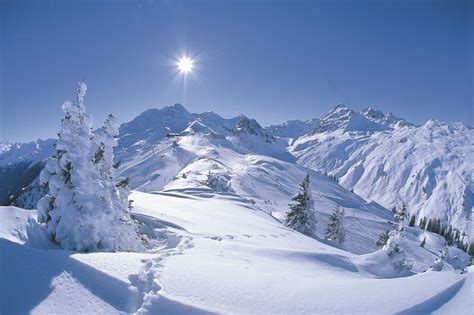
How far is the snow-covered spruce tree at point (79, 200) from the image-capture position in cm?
891

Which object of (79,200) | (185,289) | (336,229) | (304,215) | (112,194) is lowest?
(336,229)

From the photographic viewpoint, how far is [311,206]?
37906 mm

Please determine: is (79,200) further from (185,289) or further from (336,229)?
(336,229)

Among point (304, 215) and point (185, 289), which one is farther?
point (304, 215)

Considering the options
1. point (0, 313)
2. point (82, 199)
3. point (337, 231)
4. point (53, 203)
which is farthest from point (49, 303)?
point (337, 231)

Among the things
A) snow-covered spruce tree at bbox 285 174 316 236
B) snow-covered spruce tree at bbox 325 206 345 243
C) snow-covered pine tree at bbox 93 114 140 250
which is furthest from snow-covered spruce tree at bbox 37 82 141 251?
snow-covered spruce tree at bbox 325 206 345 243

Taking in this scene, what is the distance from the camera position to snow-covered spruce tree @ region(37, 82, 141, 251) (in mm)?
8914

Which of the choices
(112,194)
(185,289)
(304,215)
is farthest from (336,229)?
(185,289)

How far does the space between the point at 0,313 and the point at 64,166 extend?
524 centimetres

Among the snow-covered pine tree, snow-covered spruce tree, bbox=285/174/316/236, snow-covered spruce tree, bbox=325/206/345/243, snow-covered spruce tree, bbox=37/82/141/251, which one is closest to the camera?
snow-covered spruce tree, bbox=37/82/141/251

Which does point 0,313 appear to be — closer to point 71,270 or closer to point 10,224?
point 71,270

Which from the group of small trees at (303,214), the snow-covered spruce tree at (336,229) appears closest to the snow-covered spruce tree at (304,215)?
the group of small trees at (303,214)

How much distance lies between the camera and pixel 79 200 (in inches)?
360

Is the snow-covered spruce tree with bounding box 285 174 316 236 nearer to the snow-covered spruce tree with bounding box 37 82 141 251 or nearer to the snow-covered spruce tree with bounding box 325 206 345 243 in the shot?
the snow-covered spruce tree with bounding box 325 206 345 243
